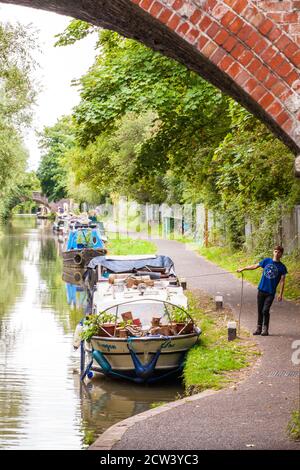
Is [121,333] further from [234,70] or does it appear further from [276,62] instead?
[276,62]

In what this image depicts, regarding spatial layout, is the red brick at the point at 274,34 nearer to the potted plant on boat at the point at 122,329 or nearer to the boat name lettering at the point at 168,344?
the boat name lettering at the point at 168,344

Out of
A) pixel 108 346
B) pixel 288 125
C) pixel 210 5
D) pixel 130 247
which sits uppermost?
pixel 210 5

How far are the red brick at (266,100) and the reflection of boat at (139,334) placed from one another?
911 centimetres

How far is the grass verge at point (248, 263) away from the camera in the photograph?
22703 mm

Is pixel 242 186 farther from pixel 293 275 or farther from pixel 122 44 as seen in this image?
pixel 122 44

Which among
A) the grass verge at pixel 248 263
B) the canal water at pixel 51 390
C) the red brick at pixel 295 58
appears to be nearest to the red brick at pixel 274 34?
Answer: the red brick at pixel 295 58

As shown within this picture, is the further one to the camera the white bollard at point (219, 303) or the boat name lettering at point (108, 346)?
the white bollard at point (219, 303)

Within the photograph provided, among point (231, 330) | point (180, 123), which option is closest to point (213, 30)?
Answer: point (231, 330)

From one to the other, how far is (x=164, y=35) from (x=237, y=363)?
7.07 m

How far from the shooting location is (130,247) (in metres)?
43.5

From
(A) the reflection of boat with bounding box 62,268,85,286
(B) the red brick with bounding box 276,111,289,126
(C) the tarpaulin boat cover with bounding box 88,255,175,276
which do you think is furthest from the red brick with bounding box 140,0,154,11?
(A) the reflection of boat with bounding box 62,268,85,286

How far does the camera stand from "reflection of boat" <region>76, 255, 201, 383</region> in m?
17.0

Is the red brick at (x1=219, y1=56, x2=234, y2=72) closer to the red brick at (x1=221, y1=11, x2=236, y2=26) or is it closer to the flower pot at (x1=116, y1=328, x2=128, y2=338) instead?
the red brick at (x1=221, y1=11, x2=236, y2=26)

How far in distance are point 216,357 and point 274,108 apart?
786 centimetres
